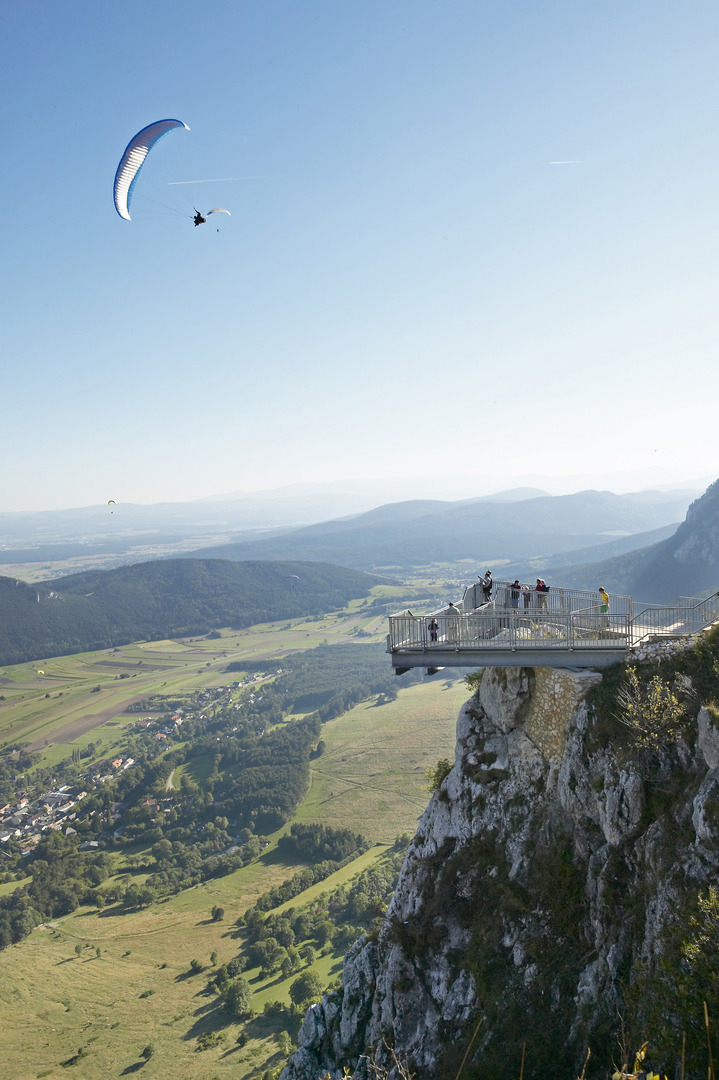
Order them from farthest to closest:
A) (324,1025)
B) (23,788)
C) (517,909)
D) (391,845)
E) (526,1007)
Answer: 1. (23,788)
2. (391,845)
3. (324,1025)
4. (517,909)
5. (526,1007)

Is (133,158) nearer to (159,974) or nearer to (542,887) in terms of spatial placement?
(542,887)

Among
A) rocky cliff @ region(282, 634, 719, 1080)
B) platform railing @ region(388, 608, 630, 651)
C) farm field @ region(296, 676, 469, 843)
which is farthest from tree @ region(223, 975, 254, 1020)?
platform railing @ region(388, 608, 630, 651)

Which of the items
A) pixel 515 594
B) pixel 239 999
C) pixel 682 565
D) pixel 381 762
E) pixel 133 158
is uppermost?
pixel 133 158

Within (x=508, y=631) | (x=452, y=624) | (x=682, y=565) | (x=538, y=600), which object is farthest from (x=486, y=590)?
(x=682, y=565)

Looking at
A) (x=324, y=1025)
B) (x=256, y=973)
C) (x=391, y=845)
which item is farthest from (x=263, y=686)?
(x=324, y=1025)

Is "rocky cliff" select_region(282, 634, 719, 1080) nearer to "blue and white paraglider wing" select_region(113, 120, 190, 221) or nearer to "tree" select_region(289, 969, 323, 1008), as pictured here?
"blue and white paraglider wing" select_region(113, 120, 190, 221)

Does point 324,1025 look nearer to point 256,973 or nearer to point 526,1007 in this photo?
point 526,1007

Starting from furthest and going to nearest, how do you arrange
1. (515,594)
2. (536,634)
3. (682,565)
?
(682,565), (515,594), (536,634)
